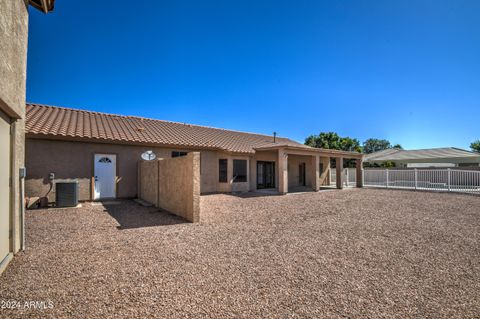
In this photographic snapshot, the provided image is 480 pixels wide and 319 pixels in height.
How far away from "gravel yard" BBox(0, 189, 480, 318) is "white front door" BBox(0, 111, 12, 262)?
16.0 inches

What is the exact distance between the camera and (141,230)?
6.39 metres

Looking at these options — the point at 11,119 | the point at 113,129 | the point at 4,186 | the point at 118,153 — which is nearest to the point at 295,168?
the point at 118,153

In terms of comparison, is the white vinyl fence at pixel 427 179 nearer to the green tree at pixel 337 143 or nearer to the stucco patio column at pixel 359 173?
the stucco patio column at pixel 359 173

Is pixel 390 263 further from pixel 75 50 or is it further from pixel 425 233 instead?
pixel 75 50

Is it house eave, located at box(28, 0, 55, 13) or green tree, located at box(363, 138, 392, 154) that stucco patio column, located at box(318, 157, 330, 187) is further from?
green tree, located at box(363, 138, 392, 154)

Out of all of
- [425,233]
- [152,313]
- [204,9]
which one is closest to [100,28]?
[204,9]

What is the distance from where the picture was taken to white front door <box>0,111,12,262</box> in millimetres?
3840

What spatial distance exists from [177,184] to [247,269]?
5153 mm

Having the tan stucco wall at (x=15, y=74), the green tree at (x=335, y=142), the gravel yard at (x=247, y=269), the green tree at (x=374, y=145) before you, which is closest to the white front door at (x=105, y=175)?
the gravel yard at (x=247, y=269)

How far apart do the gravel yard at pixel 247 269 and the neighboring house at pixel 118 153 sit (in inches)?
175

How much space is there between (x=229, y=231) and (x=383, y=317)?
13.6ft

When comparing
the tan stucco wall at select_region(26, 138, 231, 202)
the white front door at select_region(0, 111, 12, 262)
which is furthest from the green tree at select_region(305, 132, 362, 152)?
the white front door at select_region(0, 111, 12, 262)

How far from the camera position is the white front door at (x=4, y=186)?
12.6ft

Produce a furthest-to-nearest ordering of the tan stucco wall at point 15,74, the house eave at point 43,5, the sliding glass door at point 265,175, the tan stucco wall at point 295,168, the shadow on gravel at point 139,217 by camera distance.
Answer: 1. the tan stucco wall at point 295,168
2. the sliding glass door at point 265,175
3. the shadow on gravel at point 139,217
4. the house eave at point 43,5
5. the tan stucco wall at point 15,74
